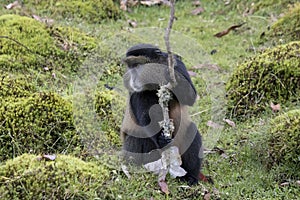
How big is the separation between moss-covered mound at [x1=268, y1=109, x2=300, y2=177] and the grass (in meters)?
0.11

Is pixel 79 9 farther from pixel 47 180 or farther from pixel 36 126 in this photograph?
pixel 47 180

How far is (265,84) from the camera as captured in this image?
6.04 m

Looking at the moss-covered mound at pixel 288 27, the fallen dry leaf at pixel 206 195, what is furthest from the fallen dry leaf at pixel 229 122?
the moss-covered mound at pixel 288 27

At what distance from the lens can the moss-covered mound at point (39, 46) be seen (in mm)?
6461

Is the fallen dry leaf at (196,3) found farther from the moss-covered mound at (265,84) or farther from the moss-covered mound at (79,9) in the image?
the moss-covered mound at (265,84)

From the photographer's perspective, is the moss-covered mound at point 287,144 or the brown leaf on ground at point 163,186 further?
the moss-covered mound at point 287,144

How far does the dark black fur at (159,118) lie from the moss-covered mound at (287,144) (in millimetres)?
772

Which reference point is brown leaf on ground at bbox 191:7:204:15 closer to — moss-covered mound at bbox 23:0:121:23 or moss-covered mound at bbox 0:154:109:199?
moss-covered mound at bbox 23:0:121:23

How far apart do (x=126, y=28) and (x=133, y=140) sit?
14.1ft

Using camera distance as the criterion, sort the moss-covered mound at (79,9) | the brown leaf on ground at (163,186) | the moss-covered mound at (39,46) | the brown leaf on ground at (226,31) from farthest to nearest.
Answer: the moss-covered mound at (79,9) → the brown leaf on ground at (226,31) → the moss-covered mound at (39,46) → the brown leaf on ground at (163,186)

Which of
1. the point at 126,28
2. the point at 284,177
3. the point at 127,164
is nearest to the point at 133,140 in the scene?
the point at 127,164

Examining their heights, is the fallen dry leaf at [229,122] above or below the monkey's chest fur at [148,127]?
below

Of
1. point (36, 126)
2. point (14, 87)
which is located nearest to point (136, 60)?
point (36, 126)

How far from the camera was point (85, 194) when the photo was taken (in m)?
3.71
